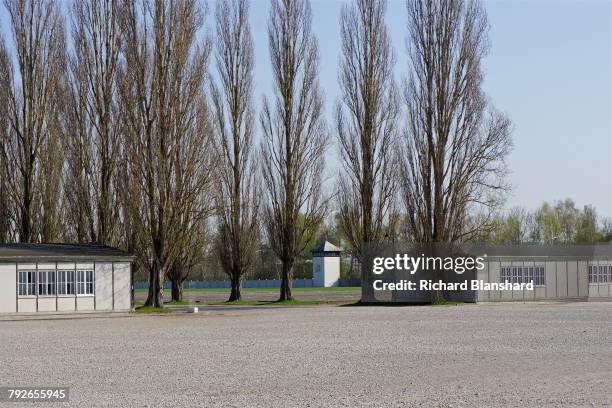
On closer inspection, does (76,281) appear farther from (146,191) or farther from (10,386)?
(10,386)

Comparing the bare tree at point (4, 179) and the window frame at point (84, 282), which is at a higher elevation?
the bare tree at point (4, 179)

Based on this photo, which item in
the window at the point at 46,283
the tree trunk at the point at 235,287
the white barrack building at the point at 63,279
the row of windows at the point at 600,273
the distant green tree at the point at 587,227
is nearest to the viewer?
the white barrack building at the point at 63,279

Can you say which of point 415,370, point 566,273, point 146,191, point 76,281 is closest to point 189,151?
point 146,191

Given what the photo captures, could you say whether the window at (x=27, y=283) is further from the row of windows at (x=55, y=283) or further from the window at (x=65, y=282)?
the window at (x=65, y=282)

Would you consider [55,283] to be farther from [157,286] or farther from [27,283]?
[157,286]

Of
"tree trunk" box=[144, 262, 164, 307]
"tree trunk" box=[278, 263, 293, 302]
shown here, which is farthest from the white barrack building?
"tree trunk" box=[278, 263, 293, 302]

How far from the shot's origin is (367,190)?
147 ft

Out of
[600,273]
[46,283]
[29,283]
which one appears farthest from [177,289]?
[600,273]

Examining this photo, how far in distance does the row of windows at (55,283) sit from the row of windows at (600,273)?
27.5 metres

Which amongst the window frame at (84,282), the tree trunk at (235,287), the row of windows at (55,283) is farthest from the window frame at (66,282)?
the tree trunk at (235,287)

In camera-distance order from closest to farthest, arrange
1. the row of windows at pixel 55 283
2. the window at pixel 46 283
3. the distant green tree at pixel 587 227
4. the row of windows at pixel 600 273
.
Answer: the row of windows at pixel 55 283 → the window at pixel 46 283 → the row of windows at pixel 600 273 → the distant green tree at pixel 587 227

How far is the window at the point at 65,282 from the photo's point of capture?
36.6 m

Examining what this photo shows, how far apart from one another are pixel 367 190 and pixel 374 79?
5.39 m

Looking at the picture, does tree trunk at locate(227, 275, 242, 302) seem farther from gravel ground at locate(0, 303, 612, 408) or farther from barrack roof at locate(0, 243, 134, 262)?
gravel ground at locate(0, 303, 612, 408)
